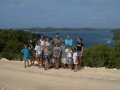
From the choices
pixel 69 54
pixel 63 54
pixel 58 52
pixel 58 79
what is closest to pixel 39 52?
pixel 58 52

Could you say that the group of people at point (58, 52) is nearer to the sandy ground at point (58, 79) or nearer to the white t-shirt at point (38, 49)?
the white t-shirt at point (38, 49)

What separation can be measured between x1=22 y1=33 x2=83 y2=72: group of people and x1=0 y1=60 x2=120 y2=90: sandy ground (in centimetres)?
46

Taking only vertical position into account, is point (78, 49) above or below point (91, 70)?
above

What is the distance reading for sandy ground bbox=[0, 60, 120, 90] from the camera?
12938 millimetres

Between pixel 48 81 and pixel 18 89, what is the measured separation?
5.06ft

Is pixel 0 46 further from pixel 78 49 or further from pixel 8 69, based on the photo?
pixel 78 49

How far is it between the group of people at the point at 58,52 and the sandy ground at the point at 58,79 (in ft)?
1.50

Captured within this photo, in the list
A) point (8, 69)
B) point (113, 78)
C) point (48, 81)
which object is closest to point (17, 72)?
point (8, 69)

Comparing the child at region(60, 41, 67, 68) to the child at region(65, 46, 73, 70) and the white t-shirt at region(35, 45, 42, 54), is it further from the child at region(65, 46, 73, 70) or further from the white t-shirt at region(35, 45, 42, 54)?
the white t-shirt at region(35, 45, 42, 54)

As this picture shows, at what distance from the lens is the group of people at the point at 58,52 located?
1565 cm

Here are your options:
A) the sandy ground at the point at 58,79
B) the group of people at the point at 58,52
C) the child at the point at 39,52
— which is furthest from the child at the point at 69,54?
the child at the point at 39,52

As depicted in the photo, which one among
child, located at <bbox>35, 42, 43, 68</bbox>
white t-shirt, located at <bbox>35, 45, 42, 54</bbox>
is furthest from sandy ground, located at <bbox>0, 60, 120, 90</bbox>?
white t-shirt, located at <bbox>35, 45, 42, 54</bbox>

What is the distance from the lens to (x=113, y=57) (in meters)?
17.8

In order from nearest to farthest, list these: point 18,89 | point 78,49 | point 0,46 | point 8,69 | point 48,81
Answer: point 18,89
point 48,81
point 78,49
point 8,69
point 0,46
